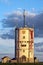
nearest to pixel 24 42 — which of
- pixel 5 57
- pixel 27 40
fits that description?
pixel 27 40

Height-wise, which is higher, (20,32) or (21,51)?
(20,32)

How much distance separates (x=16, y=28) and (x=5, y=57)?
947 centimetres

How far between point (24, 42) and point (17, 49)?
2.98 metres

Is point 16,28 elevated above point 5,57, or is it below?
above

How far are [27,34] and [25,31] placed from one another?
44.5 inches

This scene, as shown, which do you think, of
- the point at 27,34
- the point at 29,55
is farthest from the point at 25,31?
the point at 29,55

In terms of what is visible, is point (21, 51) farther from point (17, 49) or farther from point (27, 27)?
point (27, 27)

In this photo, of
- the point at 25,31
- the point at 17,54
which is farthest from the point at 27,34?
the point at 17,54

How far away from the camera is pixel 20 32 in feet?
296

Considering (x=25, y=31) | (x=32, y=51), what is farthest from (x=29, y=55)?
(x=25, y=31)

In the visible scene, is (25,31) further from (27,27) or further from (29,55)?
(29,55)

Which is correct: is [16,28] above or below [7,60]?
above

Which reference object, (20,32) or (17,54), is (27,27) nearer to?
(20,32)

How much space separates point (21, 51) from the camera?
89312mm
